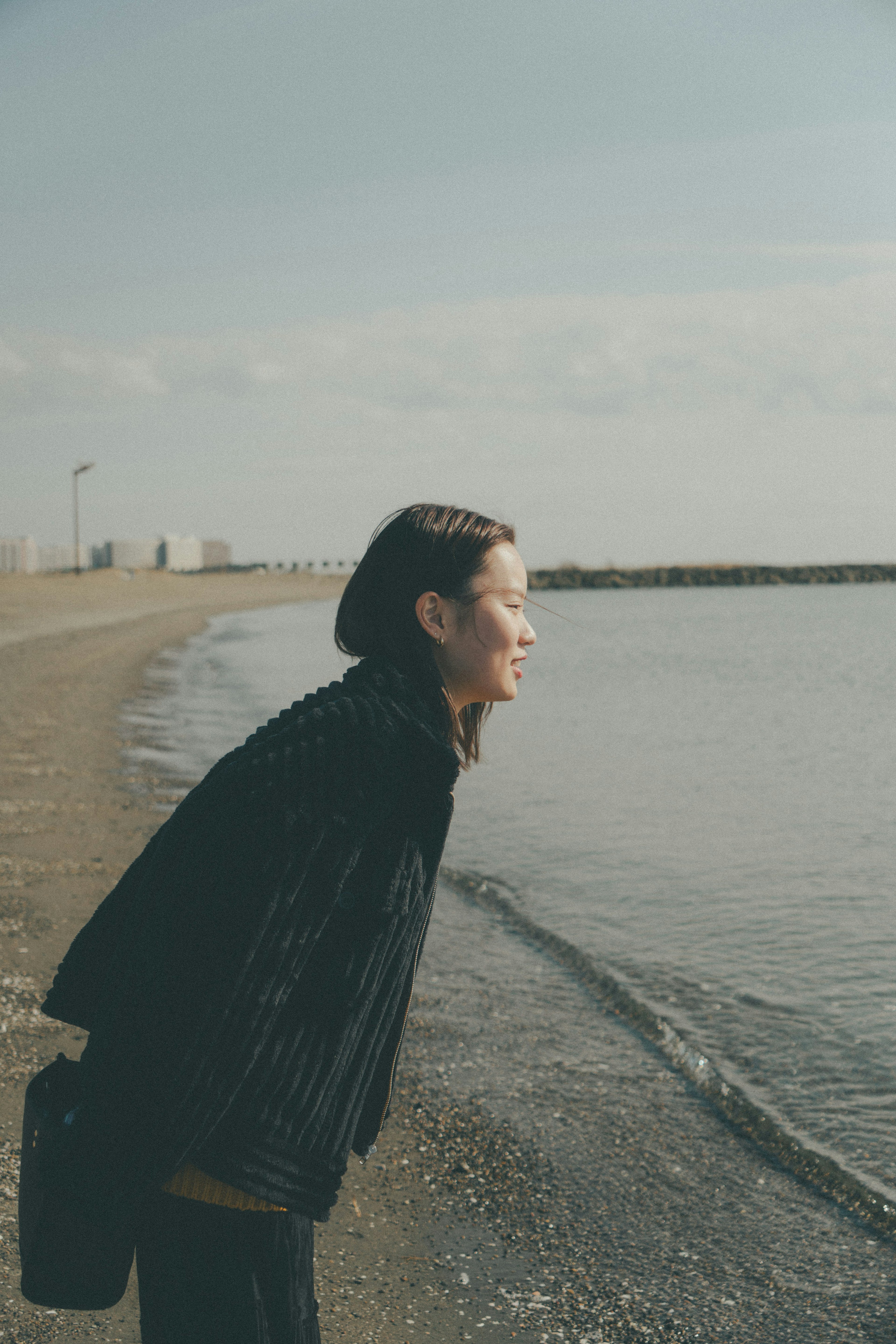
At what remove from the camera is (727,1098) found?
15.5 ft

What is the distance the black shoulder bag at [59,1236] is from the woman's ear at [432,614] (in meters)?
0.80

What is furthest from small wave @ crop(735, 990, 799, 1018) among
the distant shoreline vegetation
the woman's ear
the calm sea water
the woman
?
the distant shoreline vegetation

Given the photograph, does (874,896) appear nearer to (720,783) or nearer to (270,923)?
(720,783)

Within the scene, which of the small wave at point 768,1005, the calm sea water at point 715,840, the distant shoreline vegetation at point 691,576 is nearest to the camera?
the calm sea water at point 715,840

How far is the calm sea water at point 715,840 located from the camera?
5480 millimetres

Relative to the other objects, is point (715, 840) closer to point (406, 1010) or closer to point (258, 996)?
point (406, 1010)

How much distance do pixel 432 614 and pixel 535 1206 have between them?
2767 millimetres

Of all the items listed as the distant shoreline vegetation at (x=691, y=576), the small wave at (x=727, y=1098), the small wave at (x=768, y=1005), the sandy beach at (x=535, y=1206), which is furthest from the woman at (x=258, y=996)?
the distant shoreline vegetation at (x=691, y=576)

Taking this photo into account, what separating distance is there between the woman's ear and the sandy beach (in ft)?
7.10

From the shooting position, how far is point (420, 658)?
1676 millimetres

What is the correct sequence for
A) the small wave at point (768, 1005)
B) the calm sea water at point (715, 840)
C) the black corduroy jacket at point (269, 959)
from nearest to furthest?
1. the black corduroy jacket at point (269, 959)
2. the calm sea water at point (715, 840)
3. the small wave at point (768, 1005)

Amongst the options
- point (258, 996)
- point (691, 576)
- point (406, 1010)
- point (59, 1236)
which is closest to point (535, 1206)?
point (406, 1010)

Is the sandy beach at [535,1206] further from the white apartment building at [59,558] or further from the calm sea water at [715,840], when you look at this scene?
the white apartment building at [59,558]

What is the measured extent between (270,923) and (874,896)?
8155 mm
